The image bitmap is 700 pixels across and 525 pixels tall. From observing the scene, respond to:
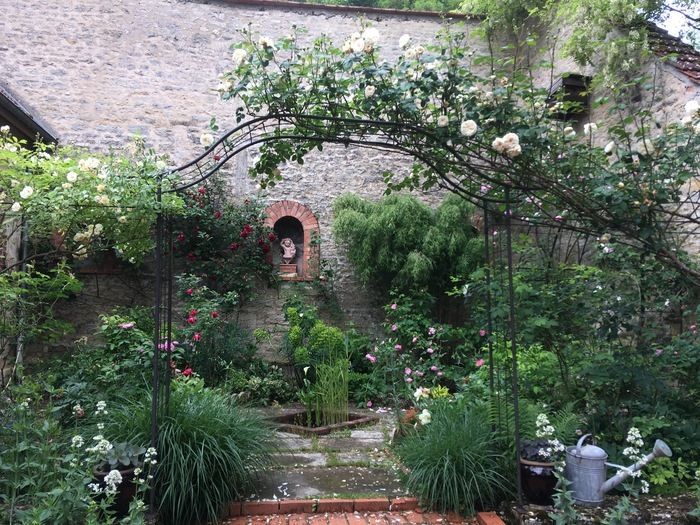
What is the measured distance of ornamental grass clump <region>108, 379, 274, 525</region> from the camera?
9.52 feet

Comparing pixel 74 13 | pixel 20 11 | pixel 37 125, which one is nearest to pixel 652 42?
pixel 37 125

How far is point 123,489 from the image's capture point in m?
2.77

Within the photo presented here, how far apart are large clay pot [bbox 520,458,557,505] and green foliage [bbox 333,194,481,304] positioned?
3880 mm

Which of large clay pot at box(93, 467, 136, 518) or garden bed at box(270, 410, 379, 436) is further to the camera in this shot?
garden bed at box(270, 410, 379, 436)

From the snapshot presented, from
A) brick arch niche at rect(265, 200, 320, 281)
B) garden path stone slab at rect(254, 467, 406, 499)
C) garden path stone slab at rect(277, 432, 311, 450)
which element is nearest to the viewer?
garden path stone slab at rect(254, 467, 406, 499)

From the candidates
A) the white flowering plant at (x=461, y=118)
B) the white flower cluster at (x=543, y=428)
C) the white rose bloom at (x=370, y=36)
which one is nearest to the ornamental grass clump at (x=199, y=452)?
the white flower cluster at (x=543, y=428)

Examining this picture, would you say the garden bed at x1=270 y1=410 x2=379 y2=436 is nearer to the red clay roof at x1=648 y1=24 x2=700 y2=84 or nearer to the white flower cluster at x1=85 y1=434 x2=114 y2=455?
the white flower cluster at x1=85 y1=434 x2=114 y2=455

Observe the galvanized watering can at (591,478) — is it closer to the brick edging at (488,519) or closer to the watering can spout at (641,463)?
the watering can spout at (641,463)

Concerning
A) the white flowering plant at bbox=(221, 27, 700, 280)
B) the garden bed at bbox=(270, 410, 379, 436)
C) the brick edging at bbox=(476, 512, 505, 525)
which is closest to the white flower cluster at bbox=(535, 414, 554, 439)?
the brick edging at bbox=(476, 512, 505, 525)

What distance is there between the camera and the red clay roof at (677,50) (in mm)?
4738

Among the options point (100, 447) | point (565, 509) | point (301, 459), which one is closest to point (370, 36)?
point (100, 447)

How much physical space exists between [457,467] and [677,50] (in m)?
4.62

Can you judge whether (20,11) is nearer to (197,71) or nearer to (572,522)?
(197,71)

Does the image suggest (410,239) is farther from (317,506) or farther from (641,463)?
(641,463)
